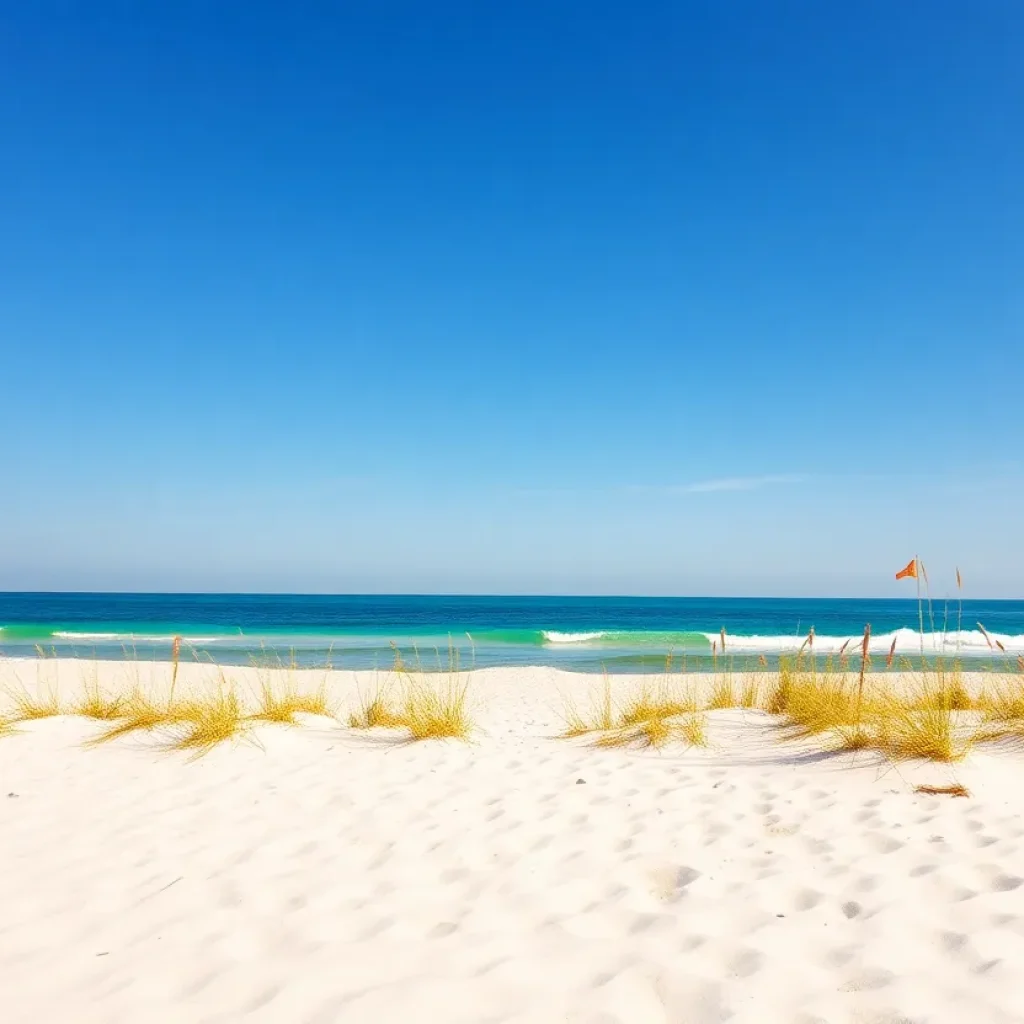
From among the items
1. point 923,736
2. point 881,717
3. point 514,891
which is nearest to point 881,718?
point 881,717

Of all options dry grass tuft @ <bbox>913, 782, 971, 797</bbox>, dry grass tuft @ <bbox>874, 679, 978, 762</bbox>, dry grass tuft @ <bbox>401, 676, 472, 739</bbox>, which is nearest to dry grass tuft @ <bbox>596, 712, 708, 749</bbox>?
dry grass tuft @ <bbox>401, 676, 472, 739</bbox>

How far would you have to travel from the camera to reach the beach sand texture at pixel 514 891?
246 cm

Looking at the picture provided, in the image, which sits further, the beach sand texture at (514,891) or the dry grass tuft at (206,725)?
the dry grass tuft at (206,725)

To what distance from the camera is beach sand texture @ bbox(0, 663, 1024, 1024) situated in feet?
8.08

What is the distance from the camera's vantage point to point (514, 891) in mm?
3342

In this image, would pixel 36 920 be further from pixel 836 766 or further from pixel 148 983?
pixel 836 766

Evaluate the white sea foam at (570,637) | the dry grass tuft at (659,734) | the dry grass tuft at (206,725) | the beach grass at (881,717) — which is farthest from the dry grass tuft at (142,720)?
the white sea foam at (570,637)

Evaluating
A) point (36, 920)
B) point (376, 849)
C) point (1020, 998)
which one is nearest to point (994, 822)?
point (1020, 998)

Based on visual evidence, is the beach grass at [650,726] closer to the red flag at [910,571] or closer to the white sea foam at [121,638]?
the red flag at [910,571]

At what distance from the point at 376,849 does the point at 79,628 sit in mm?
38246

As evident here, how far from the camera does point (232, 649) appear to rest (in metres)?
24.6

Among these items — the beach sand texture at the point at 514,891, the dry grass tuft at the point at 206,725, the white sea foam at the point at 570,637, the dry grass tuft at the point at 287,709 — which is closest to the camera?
the beach sand texture at the point at 514,891

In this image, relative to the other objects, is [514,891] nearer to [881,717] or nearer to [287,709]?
[881,717]

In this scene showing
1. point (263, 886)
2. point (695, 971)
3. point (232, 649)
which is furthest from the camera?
point (232, 649)
